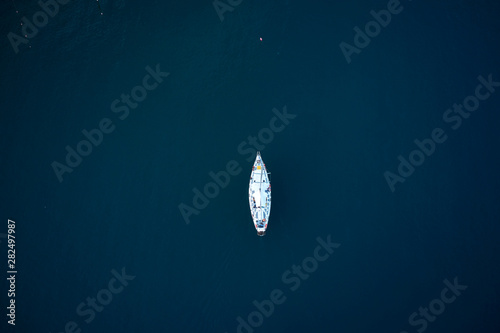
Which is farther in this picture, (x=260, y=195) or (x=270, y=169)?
(x=270, y=169)

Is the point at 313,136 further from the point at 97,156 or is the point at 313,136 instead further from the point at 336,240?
the point at 97,156

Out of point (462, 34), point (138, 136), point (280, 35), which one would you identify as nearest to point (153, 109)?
point (138, 136)

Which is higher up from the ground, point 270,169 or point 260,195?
point 270,169
